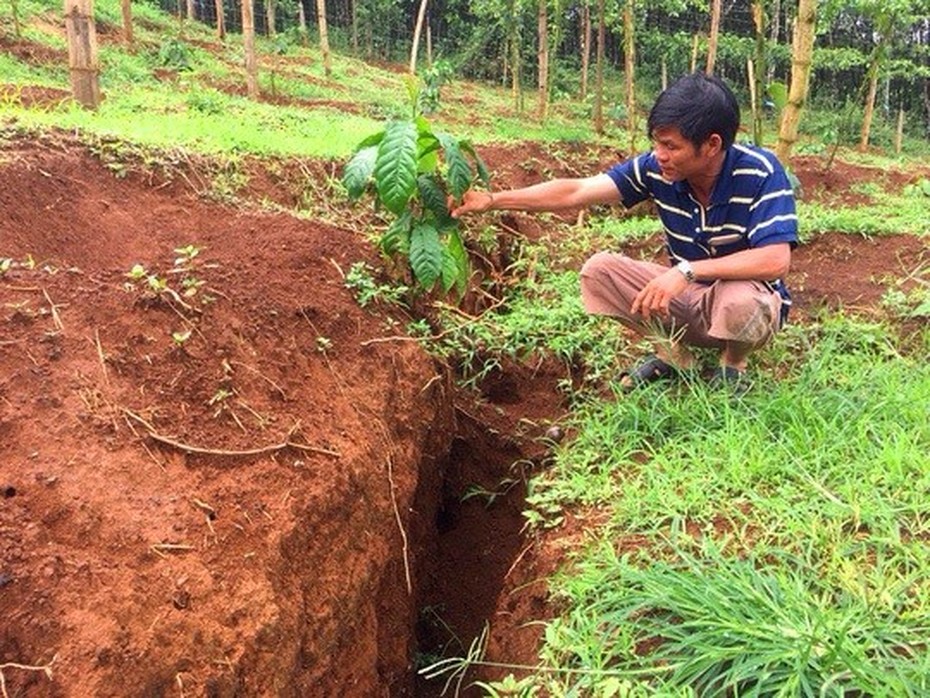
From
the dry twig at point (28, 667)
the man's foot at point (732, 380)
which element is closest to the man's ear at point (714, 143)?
the man's foot at point (732, 380)

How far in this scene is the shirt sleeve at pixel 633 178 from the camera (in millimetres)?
3217

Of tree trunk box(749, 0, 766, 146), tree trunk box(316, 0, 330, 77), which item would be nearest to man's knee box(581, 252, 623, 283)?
tree trunk box(749, 0, 766, 146)

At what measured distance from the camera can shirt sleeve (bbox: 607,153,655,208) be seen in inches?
127

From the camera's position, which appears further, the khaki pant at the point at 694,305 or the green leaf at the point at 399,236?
the green leaf at the point at 399,236

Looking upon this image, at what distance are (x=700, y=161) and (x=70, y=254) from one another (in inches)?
107

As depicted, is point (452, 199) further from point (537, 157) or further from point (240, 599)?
point (537, 157)

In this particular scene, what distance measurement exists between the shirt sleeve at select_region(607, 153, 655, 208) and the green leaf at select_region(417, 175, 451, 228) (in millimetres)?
715

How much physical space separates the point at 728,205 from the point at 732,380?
71 cm

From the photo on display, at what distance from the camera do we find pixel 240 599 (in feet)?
6.90

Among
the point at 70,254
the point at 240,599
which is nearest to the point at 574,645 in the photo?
the point at 240,599

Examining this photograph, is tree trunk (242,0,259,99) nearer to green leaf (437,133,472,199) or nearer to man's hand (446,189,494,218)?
man's hand (446,189,494,218)

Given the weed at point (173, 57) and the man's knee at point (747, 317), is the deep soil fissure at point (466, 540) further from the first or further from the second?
the weed at point (173, 57)

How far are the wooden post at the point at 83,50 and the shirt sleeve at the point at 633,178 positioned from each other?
407cm

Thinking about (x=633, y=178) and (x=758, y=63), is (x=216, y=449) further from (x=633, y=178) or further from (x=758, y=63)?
(x=758, y=63)
